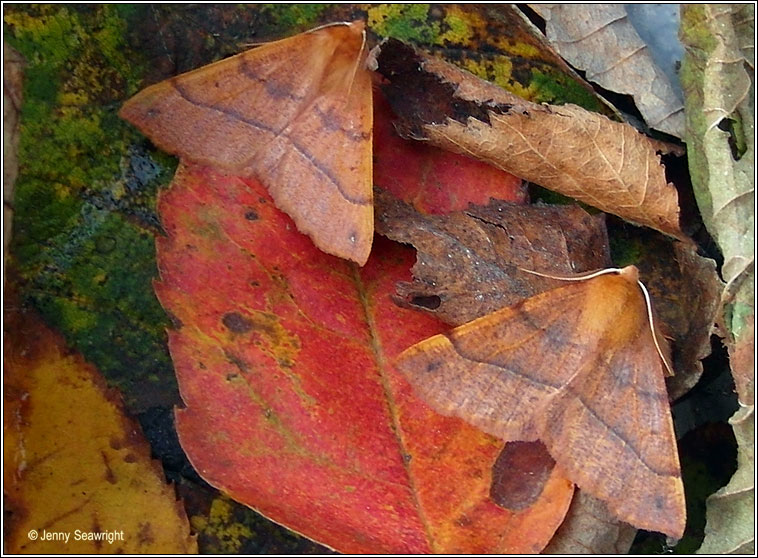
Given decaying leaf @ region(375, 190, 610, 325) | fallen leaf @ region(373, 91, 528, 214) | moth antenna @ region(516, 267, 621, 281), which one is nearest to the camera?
moth antenna @ region(516, 267, 621, 281)

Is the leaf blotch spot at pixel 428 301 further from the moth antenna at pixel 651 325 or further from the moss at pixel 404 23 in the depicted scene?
the moss at pixel 404 23

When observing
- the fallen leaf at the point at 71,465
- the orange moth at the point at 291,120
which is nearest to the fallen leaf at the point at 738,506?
the orange moth at the point at 291,120

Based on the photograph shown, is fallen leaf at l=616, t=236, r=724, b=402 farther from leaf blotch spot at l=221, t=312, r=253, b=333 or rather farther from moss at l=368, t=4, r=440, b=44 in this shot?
leaf blotch spot at l=221, t=312, r=253, b=333

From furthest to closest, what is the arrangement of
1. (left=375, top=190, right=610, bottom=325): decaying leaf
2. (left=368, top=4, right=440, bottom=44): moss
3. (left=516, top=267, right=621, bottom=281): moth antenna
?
1. (left=368, top=4, right=440, bottom=44): moss
2. (left=375, top=190, right=610, bottom=325): decaying leaf
3. (left=516, top=267, right=621, bottom=281): moth antenna

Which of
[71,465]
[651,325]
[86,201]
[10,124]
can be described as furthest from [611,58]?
[71,465]

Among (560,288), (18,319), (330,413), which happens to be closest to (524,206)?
(560,288)

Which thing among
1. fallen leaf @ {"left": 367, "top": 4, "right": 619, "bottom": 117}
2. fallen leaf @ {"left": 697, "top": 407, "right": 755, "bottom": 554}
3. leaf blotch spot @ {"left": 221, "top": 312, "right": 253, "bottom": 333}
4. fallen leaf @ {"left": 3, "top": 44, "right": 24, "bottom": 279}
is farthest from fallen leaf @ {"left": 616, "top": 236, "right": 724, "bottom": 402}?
fallen leaf @ {"left": 3, "top": 44, "right": 24, "bottom": 279}

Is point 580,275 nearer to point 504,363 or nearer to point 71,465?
point 504,363
